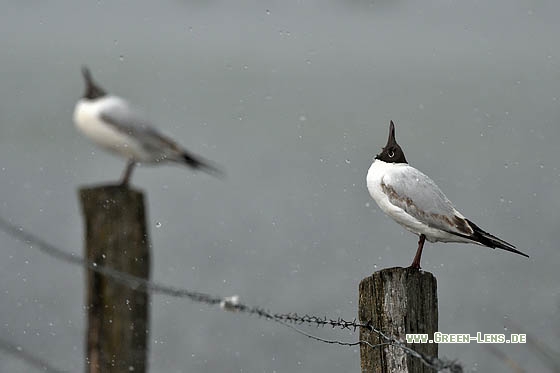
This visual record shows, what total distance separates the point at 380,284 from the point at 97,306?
201cm

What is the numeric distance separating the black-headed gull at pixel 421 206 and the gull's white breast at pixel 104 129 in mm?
3634

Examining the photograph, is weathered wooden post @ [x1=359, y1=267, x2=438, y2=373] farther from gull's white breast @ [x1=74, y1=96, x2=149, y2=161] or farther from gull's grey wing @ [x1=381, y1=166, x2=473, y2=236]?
gull's white breast @ [x1=74, y1=96, x2=149, y2=161]

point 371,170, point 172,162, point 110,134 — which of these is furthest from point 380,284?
point 110,134

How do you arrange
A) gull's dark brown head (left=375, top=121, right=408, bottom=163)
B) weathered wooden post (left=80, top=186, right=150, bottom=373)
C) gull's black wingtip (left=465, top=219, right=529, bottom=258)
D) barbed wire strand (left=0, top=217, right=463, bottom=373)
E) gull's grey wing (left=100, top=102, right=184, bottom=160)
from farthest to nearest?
gull's grey wing (left=100, top=102, right=184, bottom=160)
weathered wooden post (left=80, top=186, right=150, bottom=373)
gull's dark brown head (left=375, top=121, right=408, bottom=163)
gull's black wingtip (left=465, top=219, right=529, bottom=258)
barbed wire strand (left=0, top=217, right=463, bottom=373)

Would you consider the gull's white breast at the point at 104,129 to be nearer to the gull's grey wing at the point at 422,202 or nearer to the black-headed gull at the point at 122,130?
the black-headed gull at the point at 122,130

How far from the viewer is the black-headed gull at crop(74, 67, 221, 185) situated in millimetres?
6969

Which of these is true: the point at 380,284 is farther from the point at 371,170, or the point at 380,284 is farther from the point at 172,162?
the point at 172,162

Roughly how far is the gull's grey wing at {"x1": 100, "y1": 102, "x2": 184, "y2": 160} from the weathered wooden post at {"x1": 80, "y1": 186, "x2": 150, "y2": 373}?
254 cm

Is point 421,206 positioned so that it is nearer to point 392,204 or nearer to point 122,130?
point 392,204

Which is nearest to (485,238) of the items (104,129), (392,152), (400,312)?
(392,152)

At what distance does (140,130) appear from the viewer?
23.3ft

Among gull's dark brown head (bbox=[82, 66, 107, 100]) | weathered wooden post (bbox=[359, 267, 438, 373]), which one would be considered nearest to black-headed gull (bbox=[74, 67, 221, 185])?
gull's dark brown head (bbox=[82, 66, 107, 100])

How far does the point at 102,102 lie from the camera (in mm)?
7398

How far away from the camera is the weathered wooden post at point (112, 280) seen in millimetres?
4188
